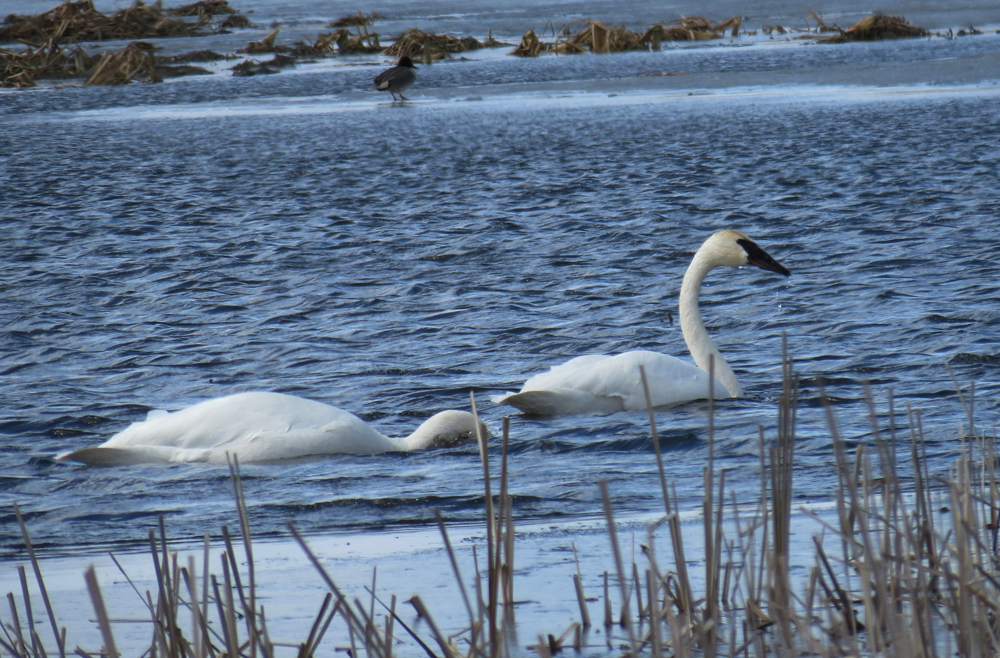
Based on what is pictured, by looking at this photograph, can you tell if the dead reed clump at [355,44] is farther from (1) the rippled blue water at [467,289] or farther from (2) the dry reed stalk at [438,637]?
(2) the dry reed stalk at [438,637]

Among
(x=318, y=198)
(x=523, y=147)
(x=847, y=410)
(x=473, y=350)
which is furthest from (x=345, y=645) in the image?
(x=523, y=147)

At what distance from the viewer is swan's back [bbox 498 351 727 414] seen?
20.7 ft

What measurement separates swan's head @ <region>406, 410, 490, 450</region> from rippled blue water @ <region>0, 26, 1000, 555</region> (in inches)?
5.0

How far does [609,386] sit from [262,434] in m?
1.62

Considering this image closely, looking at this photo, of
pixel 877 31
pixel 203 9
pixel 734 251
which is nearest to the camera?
pixel 734 251

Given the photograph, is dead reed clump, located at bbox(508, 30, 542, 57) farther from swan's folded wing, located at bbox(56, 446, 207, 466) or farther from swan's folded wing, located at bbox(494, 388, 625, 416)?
swan's folded wing, located at bbox(56, 446, 207, 466)

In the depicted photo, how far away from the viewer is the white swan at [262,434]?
5.72m

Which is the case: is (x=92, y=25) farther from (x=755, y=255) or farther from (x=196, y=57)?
(x=755, y=255)

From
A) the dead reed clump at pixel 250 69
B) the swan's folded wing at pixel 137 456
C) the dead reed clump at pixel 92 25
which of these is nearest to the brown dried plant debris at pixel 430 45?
the dead reed clump at pixel 250 69

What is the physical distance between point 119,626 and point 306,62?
3213 cm

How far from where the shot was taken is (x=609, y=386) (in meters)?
6.38

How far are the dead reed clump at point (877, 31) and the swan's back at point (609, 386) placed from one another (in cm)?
2640

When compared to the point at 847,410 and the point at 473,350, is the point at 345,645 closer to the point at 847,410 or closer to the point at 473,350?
the point at 847,410

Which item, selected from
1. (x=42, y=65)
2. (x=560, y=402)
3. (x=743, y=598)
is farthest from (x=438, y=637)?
(x=42, y=65)
